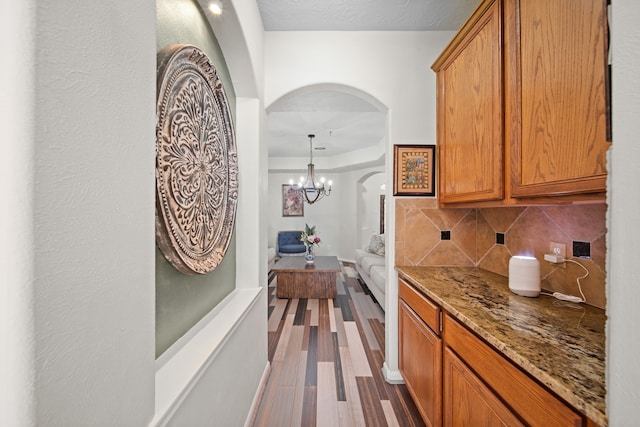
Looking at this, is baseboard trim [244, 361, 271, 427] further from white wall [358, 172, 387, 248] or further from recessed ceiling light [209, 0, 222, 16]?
white wall [358, 172, 387, 248]

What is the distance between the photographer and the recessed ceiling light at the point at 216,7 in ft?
4.16

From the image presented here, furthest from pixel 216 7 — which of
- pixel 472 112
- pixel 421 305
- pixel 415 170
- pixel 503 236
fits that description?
pixel 503 236

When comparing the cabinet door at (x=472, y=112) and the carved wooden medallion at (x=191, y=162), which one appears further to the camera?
the cabinet door at (x=472, y=112)

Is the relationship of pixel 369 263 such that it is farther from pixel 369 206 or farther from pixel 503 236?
pixel 369 206

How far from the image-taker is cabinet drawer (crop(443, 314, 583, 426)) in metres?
0.71

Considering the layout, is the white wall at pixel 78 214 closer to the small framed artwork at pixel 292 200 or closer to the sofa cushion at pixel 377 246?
the sofa cushion at pixel 377 246

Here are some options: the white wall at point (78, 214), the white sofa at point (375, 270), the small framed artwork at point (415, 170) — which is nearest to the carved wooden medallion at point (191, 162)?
the white wall at point (78, 214)

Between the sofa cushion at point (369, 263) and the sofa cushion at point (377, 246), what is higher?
the sofa cushion at point (377, 246)

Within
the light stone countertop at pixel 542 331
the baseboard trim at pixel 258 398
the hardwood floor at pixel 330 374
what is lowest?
the hardwood floor at pixel 330 374

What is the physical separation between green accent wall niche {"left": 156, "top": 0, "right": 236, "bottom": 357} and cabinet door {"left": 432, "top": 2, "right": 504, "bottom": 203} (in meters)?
1.53

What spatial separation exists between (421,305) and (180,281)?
1332mm

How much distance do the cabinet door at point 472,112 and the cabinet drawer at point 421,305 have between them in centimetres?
67

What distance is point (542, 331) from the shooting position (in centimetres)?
94

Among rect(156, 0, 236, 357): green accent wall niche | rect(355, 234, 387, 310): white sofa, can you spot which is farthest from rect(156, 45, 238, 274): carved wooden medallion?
rect(355, 234, 387, 310): white sofa
